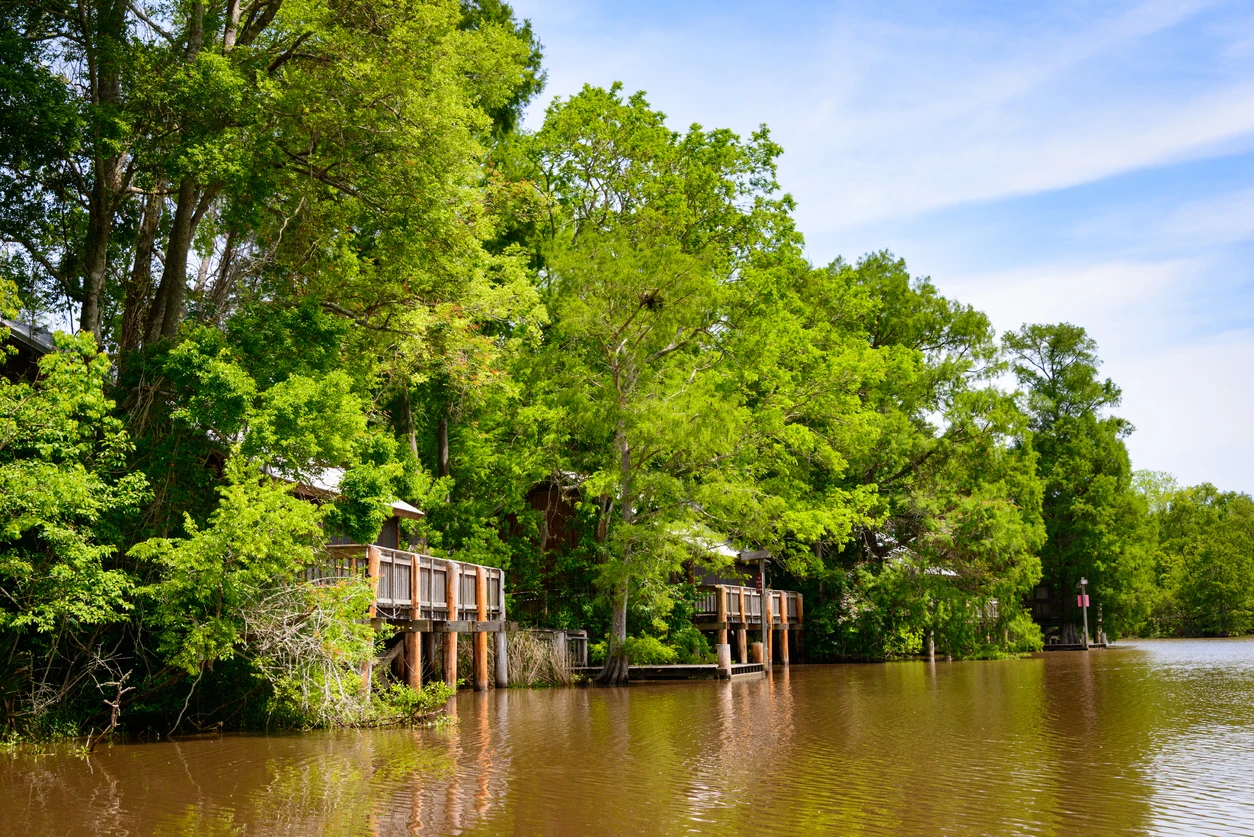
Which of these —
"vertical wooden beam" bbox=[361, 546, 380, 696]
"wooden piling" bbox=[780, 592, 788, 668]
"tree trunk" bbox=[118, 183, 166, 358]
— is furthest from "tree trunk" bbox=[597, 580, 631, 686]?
"tree trunk" bbox=[118, 183, 166, 358]

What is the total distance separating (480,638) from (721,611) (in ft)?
28.0

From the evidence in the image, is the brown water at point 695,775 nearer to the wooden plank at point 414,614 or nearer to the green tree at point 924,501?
the wooden plank at point 414,614

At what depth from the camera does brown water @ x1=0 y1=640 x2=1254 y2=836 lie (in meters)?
8.87

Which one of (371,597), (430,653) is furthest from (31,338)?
(430,653)

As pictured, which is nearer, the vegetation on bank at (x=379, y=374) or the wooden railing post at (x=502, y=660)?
the vegetation on bank at (x=379, y=374)

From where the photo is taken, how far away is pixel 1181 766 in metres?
11.4

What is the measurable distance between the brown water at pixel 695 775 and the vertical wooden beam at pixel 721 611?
396 inches

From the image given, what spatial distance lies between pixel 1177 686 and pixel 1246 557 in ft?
202

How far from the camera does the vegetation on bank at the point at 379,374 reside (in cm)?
1517

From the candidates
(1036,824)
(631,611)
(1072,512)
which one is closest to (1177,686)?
(631,611)

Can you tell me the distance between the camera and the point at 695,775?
36.9ft

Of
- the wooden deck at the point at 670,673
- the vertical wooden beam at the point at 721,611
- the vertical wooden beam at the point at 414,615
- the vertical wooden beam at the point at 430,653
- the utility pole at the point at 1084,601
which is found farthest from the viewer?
the utility pole at the point at 1084,601

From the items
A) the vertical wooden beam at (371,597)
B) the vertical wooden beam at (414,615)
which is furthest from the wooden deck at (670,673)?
the vertical wooden beam at (371,597)

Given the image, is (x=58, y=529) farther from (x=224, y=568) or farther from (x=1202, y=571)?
(x=1202, y=571)
